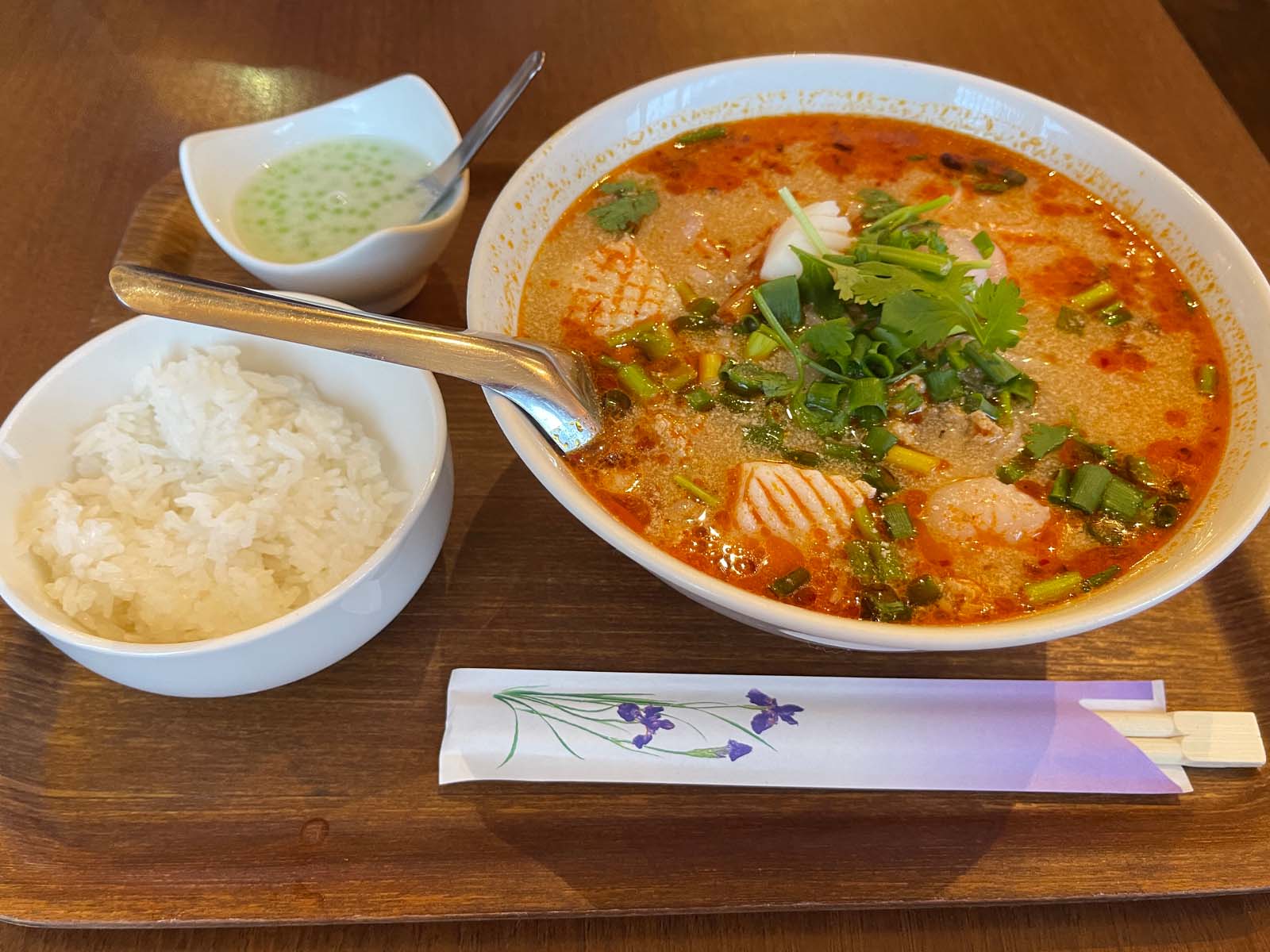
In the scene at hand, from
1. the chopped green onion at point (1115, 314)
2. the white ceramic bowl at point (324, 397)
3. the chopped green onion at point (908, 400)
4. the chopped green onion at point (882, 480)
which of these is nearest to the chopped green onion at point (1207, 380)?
the chopped green onion at point (1115, 314)

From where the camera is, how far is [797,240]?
1.68 metres

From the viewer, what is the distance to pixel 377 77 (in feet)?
8.61

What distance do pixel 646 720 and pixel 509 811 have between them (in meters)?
0.27

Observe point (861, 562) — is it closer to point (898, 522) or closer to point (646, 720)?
point (898, 522)

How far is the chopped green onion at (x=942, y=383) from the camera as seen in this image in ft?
5.16

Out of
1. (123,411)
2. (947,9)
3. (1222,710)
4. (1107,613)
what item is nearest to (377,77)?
(123,411)

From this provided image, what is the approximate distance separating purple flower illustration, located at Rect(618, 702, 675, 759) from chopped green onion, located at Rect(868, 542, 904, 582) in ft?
1.44

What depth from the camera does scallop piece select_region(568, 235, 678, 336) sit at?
1710 mm

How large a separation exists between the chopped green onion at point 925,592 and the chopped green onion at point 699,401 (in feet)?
1.62

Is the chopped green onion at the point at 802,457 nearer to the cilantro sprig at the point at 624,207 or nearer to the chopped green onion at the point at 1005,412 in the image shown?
the chopped green onion at the point at 1005,412

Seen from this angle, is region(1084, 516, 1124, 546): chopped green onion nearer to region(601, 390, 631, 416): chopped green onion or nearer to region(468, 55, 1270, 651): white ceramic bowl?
region(468, 55, 1270, 651): white ceramic bowl

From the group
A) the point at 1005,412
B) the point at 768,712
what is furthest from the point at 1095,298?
the point at 768,712

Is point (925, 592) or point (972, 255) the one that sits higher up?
point (972, 255)

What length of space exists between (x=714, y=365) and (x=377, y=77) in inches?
67.9
